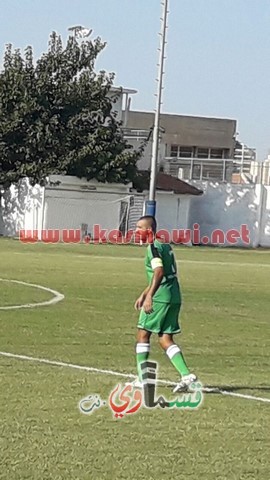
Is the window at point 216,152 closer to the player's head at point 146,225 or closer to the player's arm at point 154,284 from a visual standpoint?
the player's head at point 146,225

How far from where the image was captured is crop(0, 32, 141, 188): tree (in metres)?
52.7

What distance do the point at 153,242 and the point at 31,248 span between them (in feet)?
107

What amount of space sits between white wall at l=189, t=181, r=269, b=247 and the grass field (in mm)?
32491

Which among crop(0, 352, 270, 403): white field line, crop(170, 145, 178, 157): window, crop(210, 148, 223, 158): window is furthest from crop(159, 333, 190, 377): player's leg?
crop(210, 148, 223, 158): window

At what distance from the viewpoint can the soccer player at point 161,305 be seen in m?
10.8

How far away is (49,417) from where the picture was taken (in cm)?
953

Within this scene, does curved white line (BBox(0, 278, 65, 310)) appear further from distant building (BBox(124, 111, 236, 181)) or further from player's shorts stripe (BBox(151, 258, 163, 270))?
distant building (BBox(124, 111, 236, 181))

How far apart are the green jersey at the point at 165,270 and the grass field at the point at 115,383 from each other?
3.45 ft

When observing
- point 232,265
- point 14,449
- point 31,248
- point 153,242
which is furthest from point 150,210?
point 14,449

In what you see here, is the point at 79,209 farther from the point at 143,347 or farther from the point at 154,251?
the point at 154,251

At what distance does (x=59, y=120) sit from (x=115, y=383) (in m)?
43.1

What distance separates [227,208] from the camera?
5928cm

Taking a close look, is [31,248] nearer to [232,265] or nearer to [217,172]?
[232,265]

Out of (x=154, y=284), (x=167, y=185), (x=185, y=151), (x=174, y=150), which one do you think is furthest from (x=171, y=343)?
(x=185, y=151)
